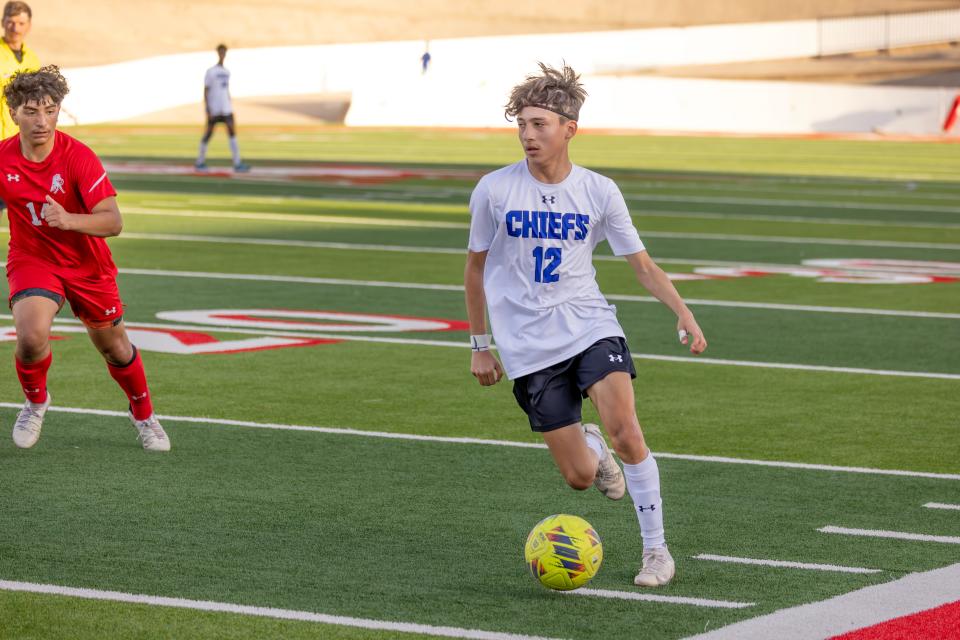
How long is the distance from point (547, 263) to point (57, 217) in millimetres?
2445

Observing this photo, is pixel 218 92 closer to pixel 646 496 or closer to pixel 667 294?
pixel 667 294

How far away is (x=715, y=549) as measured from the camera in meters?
7.04

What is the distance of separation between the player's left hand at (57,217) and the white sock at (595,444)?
253cm

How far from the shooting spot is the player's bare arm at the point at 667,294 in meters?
6.61

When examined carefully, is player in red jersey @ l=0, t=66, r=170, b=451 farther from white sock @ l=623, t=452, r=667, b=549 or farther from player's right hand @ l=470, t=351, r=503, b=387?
white sock @ l=623, t=452, r=667, b=549

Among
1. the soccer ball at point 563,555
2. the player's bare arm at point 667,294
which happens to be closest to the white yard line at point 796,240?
the player's bare arm at point 667,294

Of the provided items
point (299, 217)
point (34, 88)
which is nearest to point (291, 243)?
point (299, 217)

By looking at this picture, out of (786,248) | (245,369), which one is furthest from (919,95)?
(245,369)

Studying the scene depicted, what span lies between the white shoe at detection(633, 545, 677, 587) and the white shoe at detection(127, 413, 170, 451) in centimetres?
325

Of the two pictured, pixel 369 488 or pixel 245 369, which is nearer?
pixel 369 488

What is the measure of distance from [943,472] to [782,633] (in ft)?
10.2

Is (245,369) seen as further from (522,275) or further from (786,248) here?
(786,248)

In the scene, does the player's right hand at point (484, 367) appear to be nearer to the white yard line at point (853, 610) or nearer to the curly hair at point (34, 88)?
the white yard line at point (853, 610)

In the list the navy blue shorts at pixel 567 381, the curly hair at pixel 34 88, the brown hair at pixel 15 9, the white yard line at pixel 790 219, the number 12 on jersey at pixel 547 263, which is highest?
the brown hair at pixel 15 9
